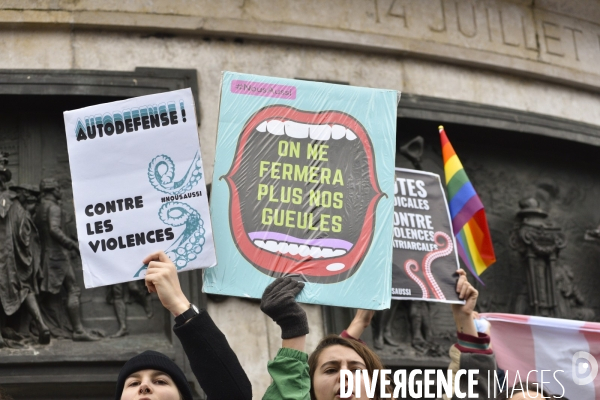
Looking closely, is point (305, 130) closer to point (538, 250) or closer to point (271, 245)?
point (271, 245)

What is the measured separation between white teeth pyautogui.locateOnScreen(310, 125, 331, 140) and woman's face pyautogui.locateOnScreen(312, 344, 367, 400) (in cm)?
202

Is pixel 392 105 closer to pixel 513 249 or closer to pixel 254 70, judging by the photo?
pixel 254 70

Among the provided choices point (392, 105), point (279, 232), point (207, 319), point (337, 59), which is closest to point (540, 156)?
point (337, 59)

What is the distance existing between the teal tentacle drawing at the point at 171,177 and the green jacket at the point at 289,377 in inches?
67.4

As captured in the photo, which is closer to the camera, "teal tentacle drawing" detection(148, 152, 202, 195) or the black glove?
the black glove

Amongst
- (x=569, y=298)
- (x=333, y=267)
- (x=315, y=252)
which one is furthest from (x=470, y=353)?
(x=569, y=298)

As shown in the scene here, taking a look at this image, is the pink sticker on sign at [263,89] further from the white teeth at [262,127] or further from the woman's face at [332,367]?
the woman's face at [332,367]

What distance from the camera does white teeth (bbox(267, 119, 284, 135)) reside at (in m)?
8.30

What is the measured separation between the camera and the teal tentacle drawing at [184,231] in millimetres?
7527

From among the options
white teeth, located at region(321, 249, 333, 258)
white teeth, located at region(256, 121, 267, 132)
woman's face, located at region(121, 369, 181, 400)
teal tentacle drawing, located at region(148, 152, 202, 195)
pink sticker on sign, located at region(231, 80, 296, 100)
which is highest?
pink sticker on sign, located at region(231, 80, 296, 100)

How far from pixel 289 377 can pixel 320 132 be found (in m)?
2.65

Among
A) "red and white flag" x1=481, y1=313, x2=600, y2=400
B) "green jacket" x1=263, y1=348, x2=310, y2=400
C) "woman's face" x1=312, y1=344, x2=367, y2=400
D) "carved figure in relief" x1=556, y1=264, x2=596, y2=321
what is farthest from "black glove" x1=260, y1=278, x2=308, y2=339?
"carved figure in relief" x1=556, y1=264, x2=596, y2=321

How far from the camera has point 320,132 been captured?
8.47m

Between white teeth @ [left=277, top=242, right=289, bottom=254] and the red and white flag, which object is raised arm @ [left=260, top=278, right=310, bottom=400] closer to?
white teeth @ [left=277, top=242, right=289, bottom=254]
